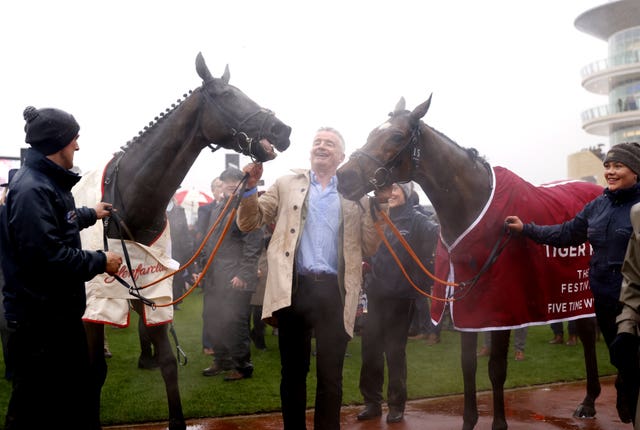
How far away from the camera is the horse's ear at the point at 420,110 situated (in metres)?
4.61

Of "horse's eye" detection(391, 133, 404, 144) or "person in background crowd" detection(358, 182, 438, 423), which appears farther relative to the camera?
"person in background crowd" detection(358, 182, 438, 423)

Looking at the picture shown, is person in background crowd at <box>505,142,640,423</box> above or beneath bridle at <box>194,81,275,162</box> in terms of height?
beneath

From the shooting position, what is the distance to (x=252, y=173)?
13.2ft

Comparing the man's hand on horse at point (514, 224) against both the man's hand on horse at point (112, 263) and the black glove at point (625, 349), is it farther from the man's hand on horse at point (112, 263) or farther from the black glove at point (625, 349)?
→ the man's hand on horse at point (112, 263)

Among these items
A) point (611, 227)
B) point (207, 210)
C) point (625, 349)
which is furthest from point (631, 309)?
point (207, 210)

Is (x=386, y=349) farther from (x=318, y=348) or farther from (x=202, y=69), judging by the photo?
(x=202, y=69)

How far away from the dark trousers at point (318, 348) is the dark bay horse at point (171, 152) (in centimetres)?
96

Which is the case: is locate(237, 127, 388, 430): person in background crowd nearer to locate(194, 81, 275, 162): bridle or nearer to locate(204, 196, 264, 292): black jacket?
locate(194, 81, 275, 162): bridle

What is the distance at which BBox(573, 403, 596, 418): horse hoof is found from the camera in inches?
220

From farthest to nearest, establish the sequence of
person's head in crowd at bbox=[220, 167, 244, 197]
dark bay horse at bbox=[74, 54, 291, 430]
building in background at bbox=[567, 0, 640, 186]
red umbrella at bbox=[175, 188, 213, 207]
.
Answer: building in background at bbox=[567, 0, 640, 186], red umbrella at bbox=[175, 188, 213, 207], person's head in crowd at bbox=[220, 167, 244, 197], dark bay horse at bbox=[74, 54, 291, 430]

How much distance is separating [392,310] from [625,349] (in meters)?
3.04

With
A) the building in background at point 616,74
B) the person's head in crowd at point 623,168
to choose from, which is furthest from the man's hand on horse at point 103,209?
the building in background at point 616,74

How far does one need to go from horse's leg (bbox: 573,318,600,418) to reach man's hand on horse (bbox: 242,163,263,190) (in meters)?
3.73

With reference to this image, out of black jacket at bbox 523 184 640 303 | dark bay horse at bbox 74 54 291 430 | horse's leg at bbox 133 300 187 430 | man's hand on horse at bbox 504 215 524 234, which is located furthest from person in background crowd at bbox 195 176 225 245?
black jacket at bbox 523 184 640 303
